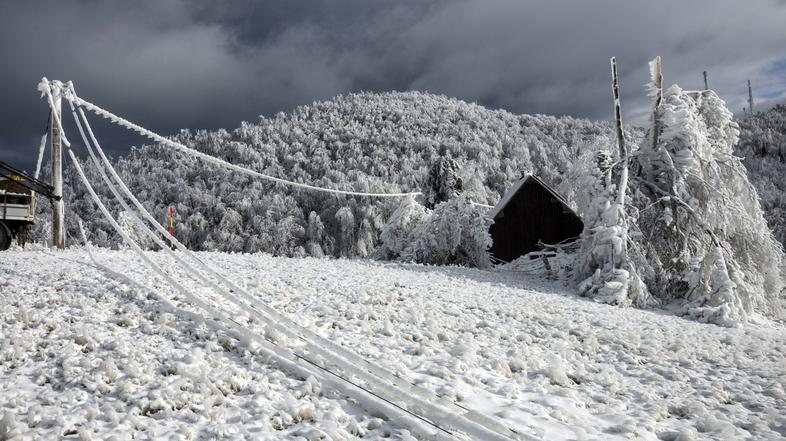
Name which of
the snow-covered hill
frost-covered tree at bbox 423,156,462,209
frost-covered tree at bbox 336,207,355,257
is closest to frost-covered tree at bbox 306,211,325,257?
the snow-covered hill

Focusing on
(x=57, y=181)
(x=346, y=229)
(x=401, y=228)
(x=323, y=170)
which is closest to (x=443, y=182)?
(x=401, y=228)

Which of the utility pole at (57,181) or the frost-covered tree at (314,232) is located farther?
the frost-covered tree at (314,232)

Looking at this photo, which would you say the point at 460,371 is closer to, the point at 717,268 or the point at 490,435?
the point at 490,435

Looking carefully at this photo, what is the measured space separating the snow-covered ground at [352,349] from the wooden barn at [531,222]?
18003 millimetres

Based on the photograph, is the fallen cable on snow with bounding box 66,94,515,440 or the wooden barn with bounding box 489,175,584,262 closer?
the fallen cable on snow with bounding box 66,94,515,440

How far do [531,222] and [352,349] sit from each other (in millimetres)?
24148

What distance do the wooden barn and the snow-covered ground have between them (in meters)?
18.0

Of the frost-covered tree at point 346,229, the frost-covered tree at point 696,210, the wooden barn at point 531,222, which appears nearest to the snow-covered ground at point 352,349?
the frost-covered tree at point 696,210

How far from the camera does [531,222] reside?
28656 mm

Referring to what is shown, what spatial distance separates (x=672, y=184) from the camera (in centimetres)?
1525

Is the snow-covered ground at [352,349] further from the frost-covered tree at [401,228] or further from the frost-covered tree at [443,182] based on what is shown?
the frost-covered tree at [443,182]

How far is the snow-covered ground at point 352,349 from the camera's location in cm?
441

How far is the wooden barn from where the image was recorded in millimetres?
28516

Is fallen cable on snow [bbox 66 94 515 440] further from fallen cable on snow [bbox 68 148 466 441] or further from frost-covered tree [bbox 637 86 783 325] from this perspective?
frost-covered tree [bbox 637 86 783 325]
